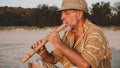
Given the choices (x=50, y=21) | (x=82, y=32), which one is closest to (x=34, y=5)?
(x=50, y=21)

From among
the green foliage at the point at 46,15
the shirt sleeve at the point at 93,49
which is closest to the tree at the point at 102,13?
the green foliage at the point at 46,15

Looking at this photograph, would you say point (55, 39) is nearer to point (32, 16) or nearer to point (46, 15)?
point (46, 15)

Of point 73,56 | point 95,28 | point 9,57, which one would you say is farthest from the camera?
point 9,57

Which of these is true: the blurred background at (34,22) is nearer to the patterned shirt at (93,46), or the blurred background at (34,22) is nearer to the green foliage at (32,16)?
the green foliage at (32,16)

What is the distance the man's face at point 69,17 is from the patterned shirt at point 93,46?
10cm

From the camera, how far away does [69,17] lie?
2721mm

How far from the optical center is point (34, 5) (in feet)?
19.3

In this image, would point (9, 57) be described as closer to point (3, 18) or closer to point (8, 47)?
point (8, 47)

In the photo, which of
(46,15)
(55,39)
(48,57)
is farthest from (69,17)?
(46,15)

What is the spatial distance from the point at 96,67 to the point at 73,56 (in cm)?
19

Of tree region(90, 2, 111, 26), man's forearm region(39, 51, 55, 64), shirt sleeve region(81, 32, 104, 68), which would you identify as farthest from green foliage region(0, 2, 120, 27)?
shirt sleeve region(81, 32, 104, 68)

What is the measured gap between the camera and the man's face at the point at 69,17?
8.93 ft

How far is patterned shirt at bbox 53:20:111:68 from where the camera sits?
2.46m

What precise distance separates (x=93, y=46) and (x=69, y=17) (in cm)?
35
